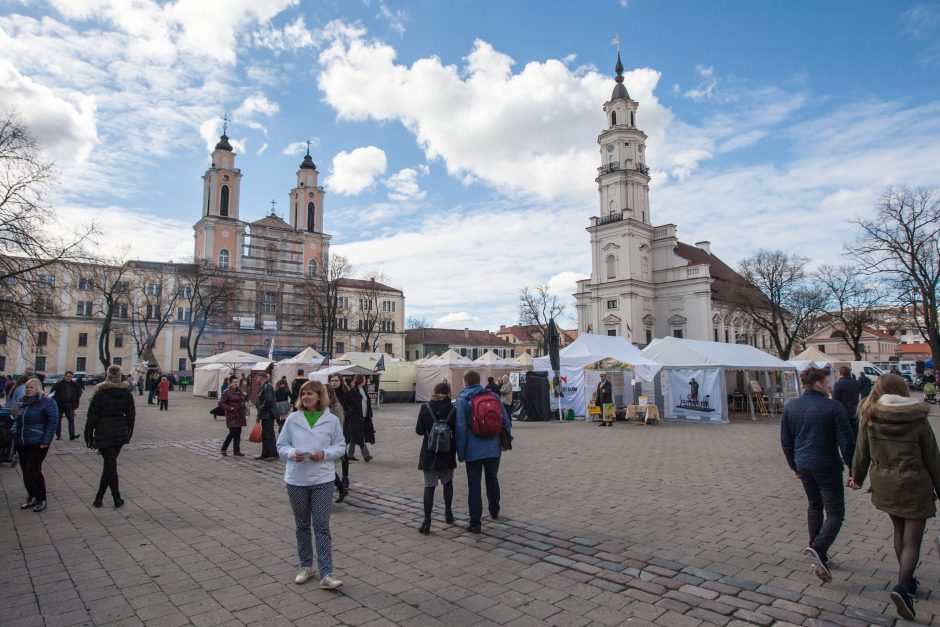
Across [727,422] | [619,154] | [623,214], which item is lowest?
[727,422]

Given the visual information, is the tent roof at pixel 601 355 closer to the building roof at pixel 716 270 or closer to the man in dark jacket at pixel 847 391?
the man in dark jacket at pixel 847 391

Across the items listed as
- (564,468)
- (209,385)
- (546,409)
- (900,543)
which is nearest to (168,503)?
(564,468)

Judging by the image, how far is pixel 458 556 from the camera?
5172 mm

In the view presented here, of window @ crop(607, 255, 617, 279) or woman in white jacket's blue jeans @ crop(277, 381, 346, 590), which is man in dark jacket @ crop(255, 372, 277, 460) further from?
window @ crop(607, 255, 617, 279)

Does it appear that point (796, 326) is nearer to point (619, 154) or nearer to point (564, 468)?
point (619, 154)

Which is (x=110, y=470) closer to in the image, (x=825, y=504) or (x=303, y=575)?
(x=303, y=575)

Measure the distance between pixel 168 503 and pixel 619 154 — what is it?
6947cm

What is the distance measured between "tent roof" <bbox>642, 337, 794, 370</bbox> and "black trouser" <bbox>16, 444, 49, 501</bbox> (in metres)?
19.9

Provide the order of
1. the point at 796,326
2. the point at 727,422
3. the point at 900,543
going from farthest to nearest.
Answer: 1. the point at 796,326
2. the point at 727,422
3. the point at 900,543

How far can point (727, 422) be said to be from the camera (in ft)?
65.6

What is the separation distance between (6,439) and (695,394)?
20.8 meters

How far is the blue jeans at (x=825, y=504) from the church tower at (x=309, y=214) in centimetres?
7057

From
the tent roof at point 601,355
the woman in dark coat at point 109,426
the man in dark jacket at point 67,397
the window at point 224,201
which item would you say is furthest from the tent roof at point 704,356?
the window at point 224,201

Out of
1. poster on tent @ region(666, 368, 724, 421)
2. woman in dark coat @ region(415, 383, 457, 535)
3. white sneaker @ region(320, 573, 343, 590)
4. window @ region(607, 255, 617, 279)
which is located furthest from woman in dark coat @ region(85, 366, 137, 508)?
window @ region(607, 255, 617, 279)
